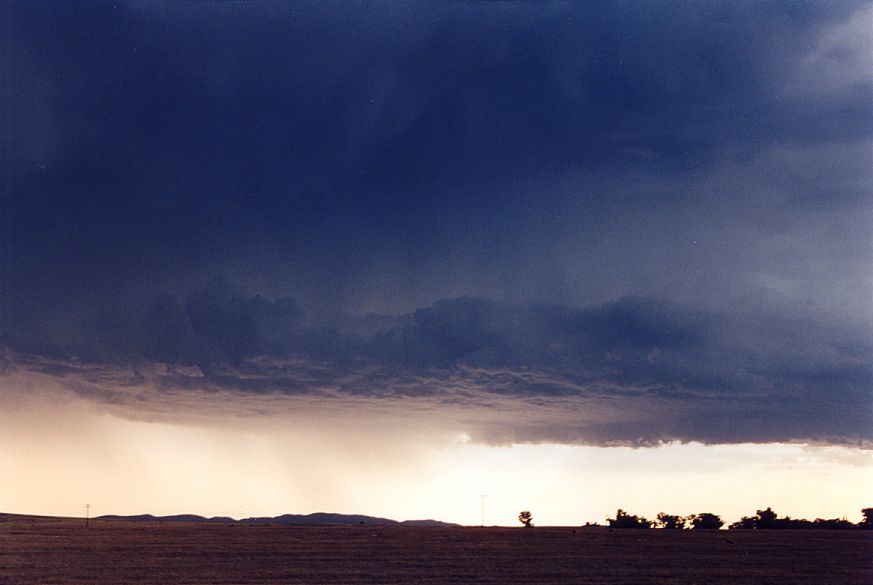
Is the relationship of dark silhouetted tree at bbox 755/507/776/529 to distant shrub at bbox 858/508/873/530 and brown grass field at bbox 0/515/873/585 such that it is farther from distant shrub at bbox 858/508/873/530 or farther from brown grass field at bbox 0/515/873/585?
brown grass field at bbox 0/515/873/585

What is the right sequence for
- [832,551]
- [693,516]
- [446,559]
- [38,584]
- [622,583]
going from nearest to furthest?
[38,584], [622,583], [446,559], [832,551], [693,516]

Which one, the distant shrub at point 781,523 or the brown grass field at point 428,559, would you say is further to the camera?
the distant shrub at point 781,523

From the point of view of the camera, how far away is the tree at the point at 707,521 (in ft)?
573

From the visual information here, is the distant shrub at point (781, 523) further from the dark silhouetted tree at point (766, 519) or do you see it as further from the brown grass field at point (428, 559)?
the brown grass field at point (428, 559)

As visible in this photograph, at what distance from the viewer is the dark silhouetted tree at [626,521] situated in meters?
175

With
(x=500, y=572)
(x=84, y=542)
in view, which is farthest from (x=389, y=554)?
(x=84, y=542)

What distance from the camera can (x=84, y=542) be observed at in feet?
338

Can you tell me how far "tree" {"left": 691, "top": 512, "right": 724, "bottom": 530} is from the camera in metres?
175

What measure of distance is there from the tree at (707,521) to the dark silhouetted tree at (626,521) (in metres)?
9.09

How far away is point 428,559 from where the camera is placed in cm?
8675

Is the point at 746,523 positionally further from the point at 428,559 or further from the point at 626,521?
the point at 428,559

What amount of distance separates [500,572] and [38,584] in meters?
37.8

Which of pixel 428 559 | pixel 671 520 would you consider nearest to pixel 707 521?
pixel 671 520

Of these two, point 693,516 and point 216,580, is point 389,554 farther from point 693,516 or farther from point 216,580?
point 693,516
